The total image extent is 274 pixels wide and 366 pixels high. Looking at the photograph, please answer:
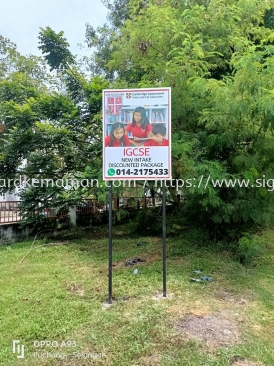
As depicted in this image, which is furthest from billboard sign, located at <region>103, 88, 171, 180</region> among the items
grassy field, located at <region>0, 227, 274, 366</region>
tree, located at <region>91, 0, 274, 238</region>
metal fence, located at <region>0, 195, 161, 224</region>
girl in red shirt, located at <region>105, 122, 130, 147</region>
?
metal fence, located at <region>0, 195, 161, 224</region>

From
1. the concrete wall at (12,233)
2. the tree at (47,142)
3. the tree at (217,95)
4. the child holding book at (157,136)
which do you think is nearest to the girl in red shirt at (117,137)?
the child holding book at (157,136)

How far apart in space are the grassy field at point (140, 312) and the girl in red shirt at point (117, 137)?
5.56 feet

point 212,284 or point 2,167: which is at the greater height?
point 2,167

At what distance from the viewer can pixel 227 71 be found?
5.68 m

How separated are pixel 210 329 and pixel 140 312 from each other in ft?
2.24

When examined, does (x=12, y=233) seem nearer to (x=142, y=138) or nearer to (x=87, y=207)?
(x=87, y=207)

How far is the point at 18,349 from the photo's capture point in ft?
8.01

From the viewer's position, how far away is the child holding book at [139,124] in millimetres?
3301

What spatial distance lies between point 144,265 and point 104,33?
7.83 m

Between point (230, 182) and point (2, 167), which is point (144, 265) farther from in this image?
point (2, 167)

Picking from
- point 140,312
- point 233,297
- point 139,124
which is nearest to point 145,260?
point 233,297

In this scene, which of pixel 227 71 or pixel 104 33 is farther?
pixel 104 33

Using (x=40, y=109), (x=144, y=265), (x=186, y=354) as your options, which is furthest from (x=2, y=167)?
(x=186, y=354)

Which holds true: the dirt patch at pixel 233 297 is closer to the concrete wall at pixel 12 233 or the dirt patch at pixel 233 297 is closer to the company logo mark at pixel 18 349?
the company logo mark at pixel 18 349
